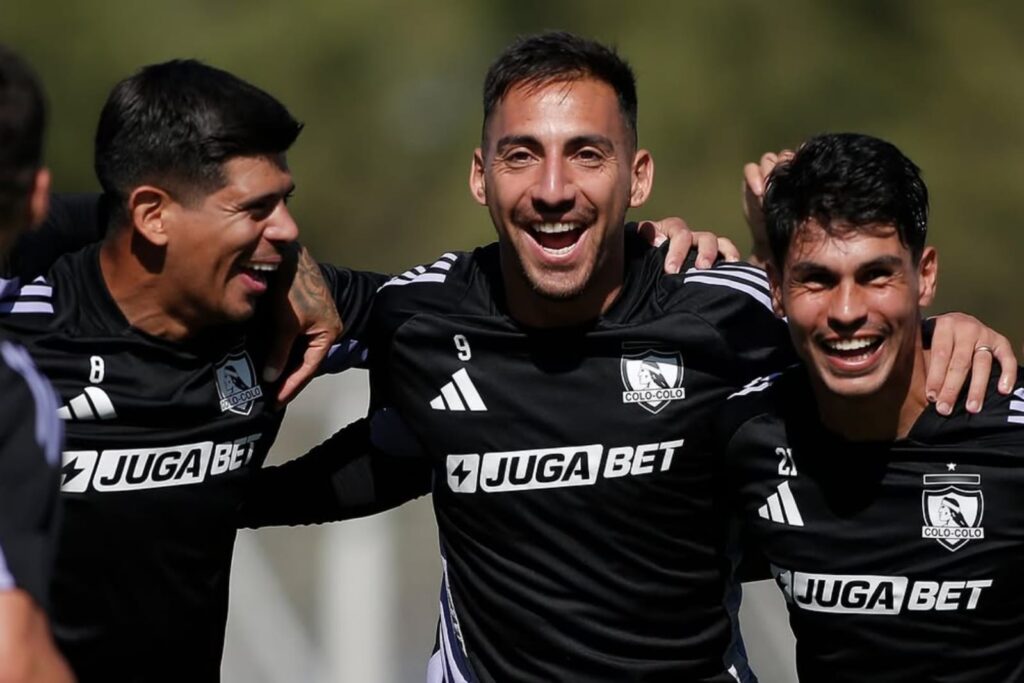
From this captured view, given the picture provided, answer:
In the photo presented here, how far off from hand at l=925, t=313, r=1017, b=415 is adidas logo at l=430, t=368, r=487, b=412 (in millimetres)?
1134

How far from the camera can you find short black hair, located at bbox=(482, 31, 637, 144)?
15.3 ft

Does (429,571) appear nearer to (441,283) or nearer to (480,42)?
(441,283)

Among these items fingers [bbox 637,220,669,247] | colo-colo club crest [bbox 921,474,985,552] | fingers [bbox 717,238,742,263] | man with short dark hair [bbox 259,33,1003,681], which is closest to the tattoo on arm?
man with short dark hair [bbox 259,33,1003,681]

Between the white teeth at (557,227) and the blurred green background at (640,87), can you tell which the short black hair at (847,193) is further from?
the blurred green background at (640,87)

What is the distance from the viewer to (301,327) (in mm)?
4738

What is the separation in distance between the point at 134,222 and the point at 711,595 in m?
1.73

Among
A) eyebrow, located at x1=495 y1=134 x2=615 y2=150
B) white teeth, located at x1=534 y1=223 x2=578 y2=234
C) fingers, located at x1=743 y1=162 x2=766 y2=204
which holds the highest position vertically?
fingers, located at x1=743 y1=162 x2=766 y2=204

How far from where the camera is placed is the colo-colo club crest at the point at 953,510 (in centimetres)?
423

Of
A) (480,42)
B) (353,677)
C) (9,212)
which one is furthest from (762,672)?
(480,42)

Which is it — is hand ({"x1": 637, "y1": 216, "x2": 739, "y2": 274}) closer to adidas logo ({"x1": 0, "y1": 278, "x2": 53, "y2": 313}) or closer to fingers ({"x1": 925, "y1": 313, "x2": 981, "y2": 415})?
fingers ({"x1": 925, "y1": 313, "x2": 981, "y2": 415})

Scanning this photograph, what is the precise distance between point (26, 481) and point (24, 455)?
0.15 feet

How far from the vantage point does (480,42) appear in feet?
68.0

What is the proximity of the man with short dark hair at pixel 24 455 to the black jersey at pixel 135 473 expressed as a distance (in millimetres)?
1203

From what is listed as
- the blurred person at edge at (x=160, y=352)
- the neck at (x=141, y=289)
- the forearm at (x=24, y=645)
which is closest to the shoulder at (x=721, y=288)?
the blurred person at edge at (x=160, y=352)
